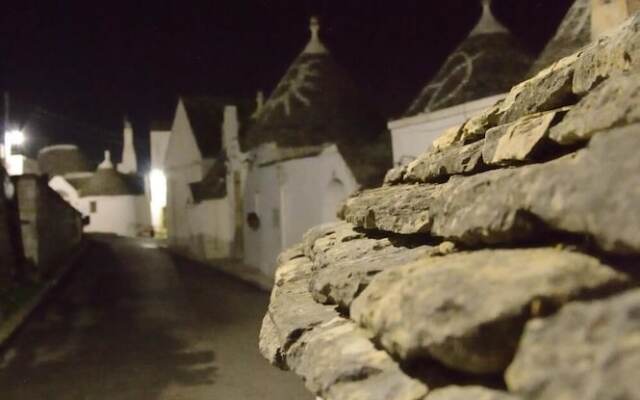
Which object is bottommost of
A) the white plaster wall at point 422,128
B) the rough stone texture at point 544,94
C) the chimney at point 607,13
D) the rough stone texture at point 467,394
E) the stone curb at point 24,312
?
the stone curb at point 24,312

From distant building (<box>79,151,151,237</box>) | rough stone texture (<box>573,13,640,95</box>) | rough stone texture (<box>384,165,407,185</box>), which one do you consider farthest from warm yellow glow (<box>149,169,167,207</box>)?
rough stone texture (<box>573,13,640,95</box>)

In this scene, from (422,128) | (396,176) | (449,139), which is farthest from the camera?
(422,128)

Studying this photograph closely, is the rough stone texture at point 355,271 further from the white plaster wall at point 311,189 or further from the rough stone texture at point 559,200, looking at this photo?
the white plaster wall at point 311,189

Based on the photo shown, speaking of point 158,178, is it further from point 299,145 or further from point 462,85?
point 462,85

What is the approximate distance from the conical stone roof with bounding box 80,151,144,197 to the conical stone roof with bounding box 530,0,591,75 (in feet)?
155

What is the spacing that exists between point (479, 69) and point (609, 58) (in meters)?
13.2

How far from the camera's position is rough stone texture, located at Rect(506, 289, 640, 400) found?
1.26 metres

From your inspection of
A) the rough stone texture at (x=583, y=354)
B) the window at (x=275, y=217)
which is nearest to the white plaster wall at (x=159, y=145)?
the window at (x=275, y=217)

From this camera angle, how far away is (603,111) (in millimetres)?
1714

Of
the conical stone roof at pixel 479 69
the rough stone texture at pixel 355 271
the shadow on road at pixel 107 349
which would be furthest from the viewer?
the conical stone roof at pixel 479 69


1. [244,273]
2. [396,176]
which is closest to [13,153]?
[244,273]

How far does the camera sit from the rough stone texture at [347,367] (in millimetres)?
1858

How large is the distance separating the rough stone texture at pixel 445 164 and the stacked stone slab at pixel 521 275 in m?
0.02

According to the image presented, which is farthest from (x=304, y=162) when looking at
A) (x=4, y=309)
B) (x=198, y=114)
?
(x=198, y=114)
